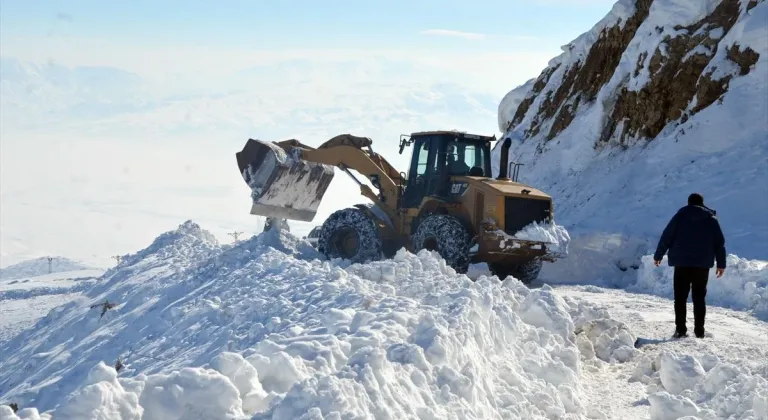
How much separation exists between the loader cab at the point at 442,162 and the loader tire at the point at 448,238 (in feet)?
2.29

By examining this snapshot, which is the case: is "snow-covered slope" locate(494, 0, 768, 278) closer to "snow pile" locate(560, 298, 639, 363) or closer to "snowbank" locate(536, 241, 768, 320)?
"snowbank" locate(536, 241, 768, 320)

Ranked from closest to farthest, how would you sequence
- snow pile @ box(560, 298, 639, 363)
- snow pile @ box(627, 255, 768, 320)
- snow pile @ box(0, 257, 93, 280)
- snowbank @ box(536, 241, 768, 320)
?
1. snow pile @ box(560, 298, 639, 363)
2. snow pile @ box(627, 255, 768, 320)
3. snowbank @ box(536, 241, 768, 320)
4. snow pile @ box(0, 257, 93, 280)

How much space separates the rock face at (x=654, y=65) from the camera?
21797 millimetres

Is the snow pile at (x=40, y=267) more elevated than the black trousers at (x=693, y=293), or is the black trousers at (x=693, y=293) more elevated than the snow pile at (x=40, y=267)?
the black trousers at (x=693, y=293)

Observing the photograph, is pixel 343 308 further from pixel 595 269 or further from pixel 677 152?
pixel 677 152

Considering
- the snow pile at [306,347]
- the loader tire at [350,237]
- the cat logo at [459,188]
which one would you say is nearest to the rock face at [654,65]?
the cat logo at [459,188]

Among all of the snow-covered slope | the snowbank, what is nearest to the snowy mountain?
the snowbank

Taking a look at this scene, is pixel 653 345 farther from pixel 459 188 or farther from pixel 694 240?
pixel 459 188

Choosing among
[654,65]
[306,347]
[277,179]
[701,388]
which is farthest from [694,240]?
→ [654,65]

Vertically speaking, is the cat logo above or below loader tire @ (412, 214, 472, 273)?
above

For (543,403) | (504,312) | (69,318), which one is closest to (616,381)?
(504,312)

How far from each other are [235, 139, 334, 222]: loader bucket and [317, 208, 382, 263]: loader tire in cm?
82

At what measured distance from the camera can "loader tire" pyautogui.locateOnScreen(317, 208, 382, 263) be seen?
1411cm

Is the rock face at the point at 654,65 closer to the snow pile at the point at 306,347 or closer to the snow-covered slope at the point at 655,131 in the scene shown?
the snow-covered slope at the point at 655,131
